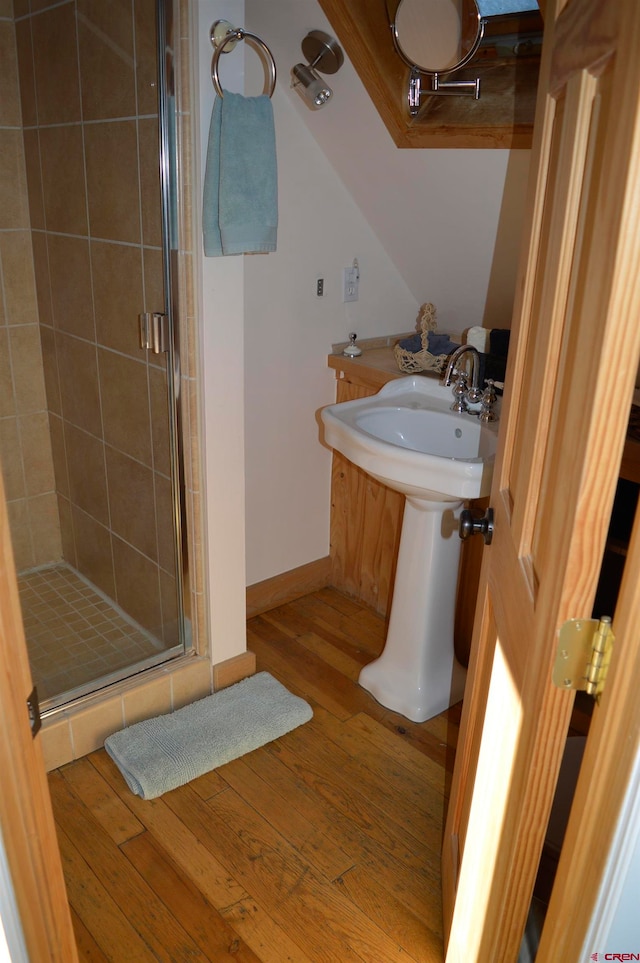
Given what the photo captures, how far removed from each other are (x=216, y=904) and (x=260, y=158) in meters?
1.76

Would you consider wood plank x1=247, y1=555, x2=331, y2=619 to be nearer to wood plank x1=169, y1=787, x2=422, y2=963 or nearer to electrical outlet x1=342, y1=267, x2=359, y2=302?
wood plank x1=169, y1=787, x2=422, y2=963

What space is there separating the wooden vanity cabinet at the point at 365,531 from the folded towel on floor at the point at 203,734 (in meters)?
0.61

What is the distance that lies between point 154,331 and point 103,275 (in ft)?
1.06

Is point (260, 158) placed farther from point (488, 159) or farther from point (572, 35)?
point (572, 35)

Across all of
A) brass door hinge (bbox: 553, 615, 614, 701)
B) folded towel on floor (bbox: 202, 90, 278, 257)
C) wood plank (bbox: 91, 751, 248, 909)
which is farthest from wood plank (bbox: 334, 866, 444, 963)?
folded towel on floor (bbox: 202, 90, 278, 257)

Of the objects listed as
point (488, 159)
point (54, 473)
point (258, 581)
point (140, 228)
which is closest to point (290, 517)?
point (258, 581)

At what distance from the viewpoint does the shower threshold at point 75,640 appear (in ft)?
7.38

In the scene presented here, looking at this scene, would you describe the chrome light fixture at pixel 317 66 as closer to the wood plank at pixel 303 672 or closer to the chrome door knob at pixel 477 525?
the chrome door knob at pixel 477 525

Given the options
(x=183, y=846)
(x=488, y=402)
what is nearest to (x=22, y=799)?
(x=183, y=846)

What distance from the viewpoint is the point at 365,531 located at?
2883 mm

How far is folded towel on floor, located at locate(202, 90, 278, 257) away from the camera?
1.89m

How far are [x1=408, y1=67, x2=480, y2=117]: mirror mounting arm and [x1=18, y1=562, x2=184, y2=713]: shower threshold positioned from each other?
1.68m

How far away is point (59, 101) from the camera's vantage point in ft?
7.58

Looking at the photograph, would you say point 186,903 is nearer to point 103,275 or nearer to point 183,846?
point 183,846
